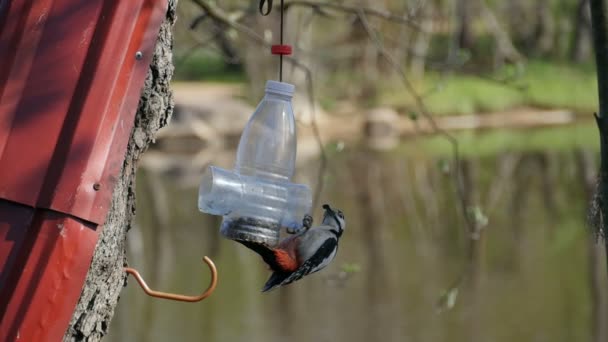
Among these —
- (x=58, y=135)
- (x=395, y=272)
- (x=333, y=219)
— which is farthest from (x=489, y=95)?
(x=58, y=135)

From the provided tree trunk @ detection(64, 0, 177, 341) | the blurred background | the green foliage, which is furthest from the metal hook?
the green foliage

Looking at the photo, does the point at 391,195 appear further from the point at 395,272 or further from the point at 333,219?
the point at 333,219

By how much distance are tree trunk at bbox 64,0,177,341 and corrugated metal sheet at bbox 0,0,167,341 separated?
6cm

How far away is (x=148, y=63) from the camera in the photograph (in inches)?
88.0

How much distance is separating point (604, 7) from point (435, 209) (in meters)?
11.5

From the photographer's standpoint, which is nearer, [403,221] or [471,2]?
[403,221]

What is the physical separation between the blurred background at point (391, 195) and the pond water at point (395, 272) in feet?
0.08

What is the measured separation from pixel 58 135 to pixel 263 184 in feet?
1.99

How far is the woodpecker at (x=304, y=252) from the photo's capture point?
235 cm

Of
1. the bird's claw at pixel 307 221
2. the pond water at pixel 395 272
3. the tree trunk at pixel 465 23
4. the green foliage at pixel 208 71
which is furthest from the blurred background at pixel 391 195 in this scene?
the tree trunk at pixel 465 23

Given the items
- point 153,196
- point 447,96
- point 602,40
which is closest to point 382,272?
point 153,196

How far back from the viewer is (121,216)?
2.28 metres

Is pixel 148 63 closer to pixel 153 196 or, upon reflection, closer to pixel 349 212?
pixel 349 212

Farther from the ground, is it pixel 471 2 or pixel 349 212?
pixel 471 2
